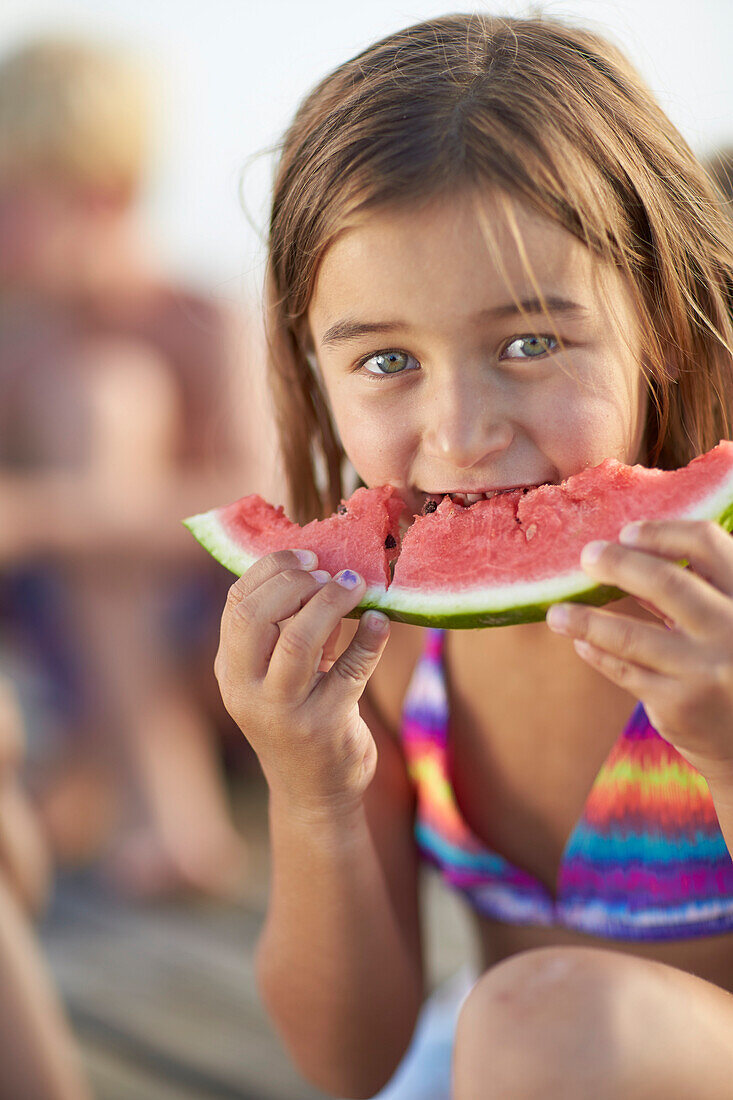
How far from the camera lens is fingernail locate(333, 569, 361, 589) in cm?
131

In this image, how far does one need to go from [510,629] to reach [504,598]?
0.49 meters

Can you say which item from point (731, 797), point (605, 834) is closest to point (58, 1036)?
point (605, 834)

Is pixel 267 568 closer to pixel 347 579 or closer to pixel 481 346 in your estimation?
pixel 347 579

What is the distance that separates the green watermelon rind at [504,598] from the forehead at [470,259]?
33 centimetres

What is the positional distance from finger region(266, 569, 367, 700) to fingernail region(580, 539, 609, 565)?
1.05 ft

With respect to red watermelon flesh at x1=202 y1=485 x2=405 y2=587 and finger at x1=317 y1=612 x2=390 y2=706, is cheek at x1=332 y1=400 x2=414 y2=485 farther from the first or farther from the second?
finger at x1=317 y1=612 x2=390 y2=706

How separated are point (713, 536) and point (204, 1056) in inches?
69.5

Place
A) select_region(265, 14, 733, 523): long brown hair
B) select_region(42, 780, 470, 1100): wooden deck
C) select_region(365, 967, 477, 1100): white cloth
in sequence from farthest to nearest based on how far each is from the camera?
1. select_region(42, 780, 470, 1100): wooden deck
2. select_region(365, 967, 477, 1100): white cloth
3. select_region(265, 14, 733, 523): long brown hair

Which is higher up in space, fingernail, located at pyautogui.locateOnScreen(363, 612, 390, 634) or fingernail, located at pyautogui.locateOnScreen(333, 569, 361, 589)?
fingernail, located at pyautogui.locateOnScreen(333, 569, 361, 589)

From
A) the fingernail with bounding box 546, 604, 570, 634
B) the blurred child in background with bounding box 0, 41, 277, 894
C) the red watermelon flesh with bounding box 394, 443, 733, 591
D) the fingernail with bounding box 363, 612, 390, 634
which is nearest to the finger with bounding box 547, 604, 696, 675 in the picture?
the fingernail with bounding box 546, 604, 570, 634

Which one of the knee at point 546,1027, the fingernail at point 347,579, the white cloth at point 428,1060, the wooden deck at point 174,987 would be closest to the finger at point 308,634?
the fingernail at point 347,579

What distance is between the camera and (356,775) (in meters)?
1.47

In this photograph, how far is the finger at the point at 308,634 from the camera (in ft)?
4.13

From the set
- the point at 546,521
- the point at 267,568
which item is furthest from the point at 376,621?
the point at 546,521
